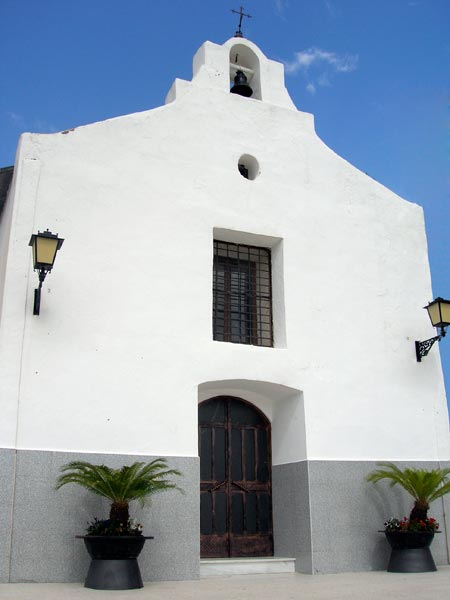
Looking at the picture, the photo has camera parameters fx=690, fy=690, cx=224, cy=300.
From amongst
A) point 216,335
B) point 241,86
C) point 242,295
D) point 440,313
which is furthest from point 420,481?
point 241,86

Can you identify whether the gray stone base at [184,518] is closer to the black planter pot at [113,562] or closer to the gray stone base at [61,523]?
the gray stone base at [61,523]

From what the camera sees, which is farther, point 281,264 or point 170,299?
point 281,264

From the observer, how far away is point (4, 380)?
9133mm

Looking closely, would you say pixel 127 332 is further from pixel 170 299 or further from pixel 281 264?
pixel 281 264

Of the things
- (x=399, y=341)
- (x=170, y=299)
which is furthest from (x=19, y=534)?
(x=399, y=341)

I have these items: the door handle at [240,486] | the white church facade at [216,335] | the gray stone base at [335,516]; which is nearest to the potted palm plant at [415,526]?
the gray stone base at [335,516]

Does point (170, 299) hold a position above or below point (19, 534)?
above

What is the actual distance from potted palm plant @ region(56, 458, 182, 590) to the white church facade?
560 millimetres

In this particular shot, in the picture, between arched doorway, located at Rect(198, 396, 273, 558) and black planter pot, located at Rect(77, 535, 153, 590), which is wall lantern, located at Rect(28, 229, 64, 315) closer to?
black planter pot, located at Rect(77, 535, 153, 590)

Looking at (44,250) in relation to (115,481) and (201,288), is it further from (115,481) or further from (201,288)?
(115,481)

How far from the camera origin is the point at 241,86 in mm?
13141

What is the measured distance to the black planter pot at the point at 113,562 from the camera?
325 inches

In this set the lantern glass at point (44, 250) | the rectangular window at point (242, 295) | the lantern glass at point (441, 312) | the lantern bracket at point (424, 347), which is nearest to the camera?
the lantern glass at point (44, 250)

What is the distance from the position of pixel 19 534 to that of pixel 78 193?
4903 mm
